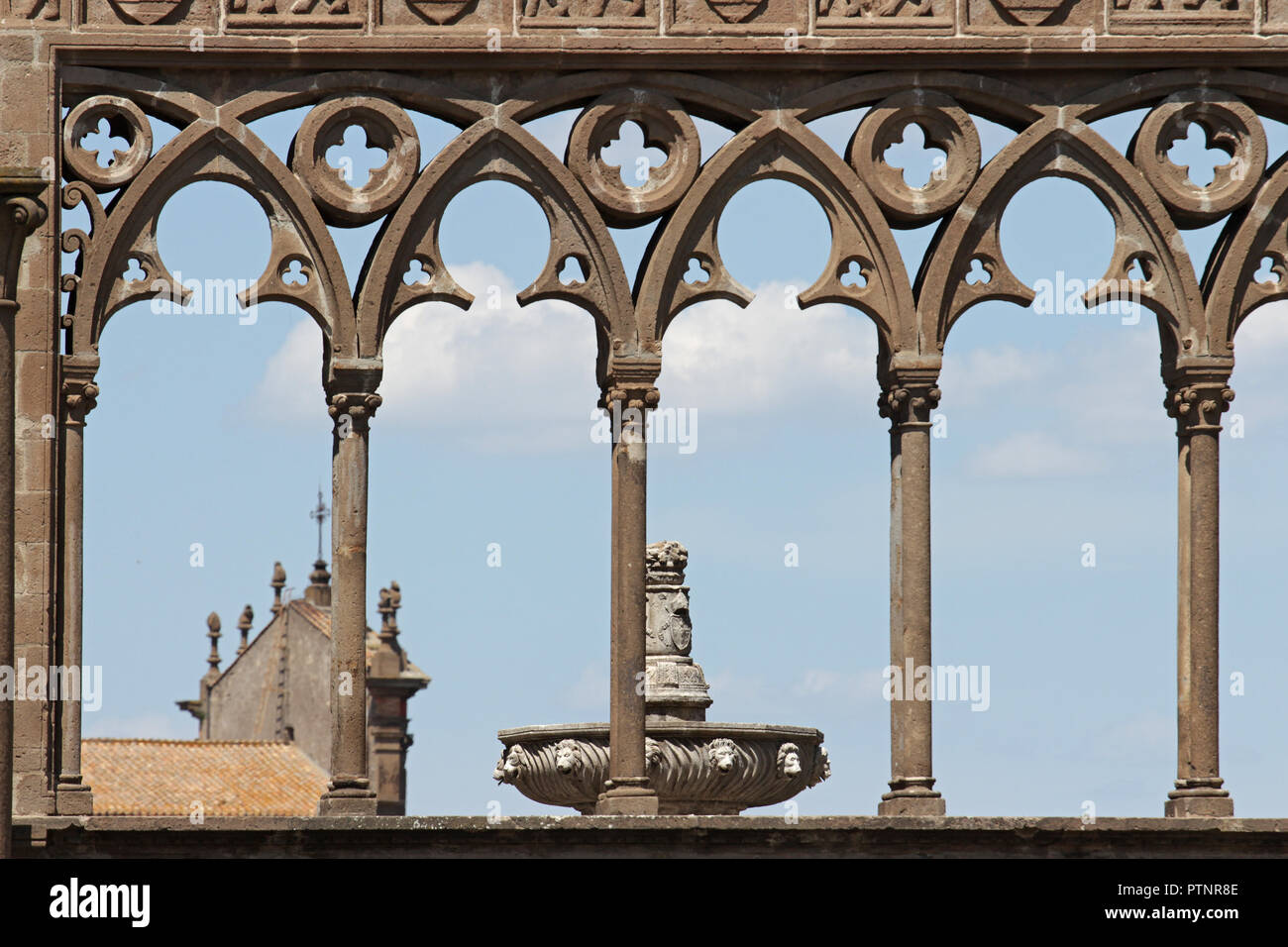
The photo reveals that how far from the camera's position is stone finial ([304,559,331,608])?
56.4 meters

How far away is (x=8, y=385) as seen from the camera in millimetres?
15523

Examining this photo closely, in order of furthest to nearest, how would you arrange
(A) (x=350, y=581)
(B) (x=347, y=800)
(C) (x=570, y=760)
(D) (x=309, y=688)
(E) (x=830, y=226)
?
(D) (x=309, y=688), (E) (x=830, y=226), (C) (x=570, y=760), (A) (x=350, y=581), (B) (x=347, y=800)

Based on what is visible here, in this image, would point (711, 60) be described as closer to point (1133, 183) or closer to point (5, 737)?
point (1133, 183)

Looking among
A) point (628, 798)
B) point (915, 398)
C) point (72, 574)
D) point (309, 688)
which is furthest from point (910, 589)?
point (309, 688)

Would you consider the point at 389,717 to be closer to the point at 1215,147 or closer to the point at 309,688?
the point at 309,688

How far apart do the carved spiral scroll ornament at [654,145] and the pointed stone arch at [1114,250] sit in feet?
5.42

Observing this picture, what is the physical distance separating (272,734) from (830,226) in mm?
35752

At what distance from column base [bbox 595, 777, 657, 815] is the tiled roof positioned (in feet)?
81.4

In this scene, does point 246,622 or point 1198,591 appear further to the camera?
point 246,622

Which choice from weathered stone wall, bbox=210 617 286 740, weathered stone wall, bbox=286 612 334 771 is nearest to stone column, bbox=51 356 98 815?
weathered stone wall, bbox=286 612 334 771

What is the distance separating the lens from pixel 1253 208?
18.8m

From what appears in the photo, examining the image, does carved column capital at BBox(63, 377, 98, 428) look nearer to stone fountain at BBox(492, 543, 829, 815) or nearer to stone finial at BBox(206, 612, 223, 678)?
stone fountain at BBox(492, 543, 829, 815)
